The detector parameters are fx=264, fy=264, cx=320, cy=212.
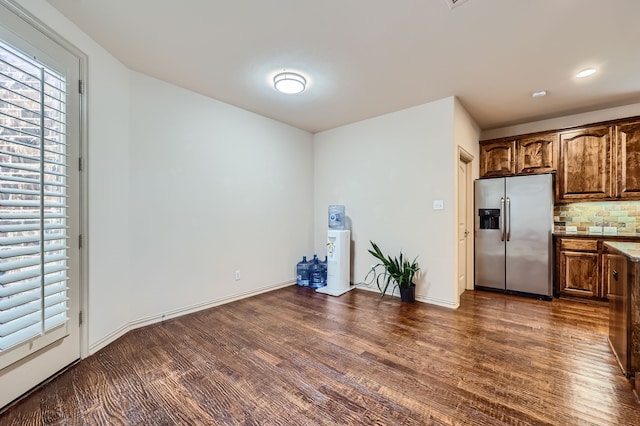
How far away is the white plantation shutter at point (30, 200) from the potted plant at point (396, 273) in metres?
3.25

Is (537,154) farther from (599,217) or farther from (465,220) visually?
(465,220)

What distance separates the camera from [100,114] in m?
2.28

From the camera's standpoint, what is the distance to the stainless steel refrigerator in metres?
3.61

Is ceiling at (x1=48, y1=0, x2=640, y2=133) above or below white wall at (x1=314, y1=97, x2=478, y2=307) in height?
above

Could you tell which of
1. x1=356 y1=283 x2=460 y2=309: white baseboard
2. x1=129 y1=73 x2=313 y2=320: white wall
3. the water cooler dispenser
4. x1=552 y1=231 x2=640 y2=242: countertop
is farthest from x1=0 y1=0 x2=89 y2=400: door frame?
x1=552 y1=231 x2=640 y2=242: countertop

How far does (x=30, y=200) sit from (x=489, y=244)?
5.03 m

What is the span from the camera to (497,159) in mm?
4172

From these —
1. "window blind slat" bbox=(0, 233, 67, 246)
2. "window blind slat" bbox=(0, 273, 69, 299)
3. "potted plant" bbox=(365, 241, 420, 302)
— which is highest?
"window blind slat" bbox=(0, 233, 67, 246)

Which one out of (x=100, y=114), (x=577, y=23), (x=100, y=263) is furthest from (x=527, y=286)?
(x=100, y=114)

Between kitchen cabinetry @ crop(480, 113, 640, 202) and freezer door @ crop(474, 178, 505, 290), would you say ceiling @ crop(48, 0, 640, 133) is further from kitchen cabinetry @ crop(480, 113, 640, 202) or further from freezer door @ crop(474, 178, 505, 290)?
freezer door @ crop(474, 178, 505, 290)

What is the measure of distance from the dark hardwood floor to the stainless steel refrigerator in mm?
750

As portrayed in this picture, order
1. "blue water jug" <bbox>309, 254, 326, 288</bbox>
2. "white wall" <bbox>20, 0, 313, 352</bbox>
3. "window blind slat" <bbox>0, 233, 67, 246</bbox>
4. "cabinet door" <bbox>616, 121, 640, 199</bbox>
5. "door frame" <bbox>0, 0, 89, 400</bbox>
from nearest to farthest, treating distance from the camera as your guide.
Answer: "window blind slat" <bbox>0, 233, 67, 246</bbox>
"door frame" <bbox>0, 0, 89, 400</bbox>
"white wall" <bbox>20, 0, 313, 352</bbox>
"cabinet door" <bbox>616, 121, 640, 199</bbox>
"blue water jug" <bbox>309, 254, 326, 288</bbox>

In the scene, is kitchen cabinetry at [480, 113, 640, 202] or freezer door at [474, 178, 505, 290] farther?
freezer door at [474, 178, 505, 290]

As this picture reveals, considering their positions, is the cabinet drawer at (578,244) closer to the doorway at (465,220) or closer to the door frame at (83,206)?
the doorway at (465,220)
